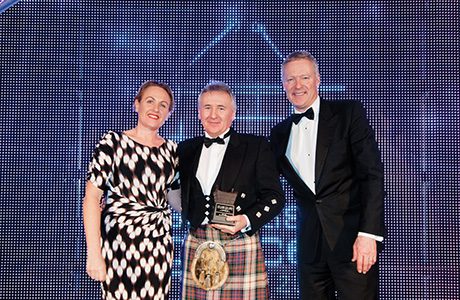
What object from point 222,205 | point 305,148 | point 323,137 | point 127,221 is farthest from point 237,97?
point 127,221

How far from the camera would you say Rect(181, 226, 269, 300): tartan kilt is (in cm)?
276

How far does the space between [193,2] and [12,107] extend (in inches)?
78.0

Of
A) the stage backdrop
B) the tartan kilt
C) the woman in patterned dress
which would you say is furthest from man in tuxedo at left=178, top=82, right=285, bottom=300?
the stage backdrop

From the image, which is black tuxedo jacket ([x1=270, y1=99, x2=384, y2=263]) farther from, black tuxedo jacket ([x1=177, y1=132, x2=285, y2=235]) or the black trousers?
black tuxedo jacket ([x1=177, y1=132, x2=285, y2=235])

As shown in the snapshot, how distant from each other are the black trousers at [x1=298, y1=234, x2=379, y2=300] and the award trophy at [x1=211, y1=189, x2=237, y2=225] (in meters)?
0.69

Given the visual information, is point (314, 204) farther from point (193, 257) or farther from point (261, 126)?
point (261, 126)

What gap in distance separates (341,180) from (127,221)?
4.28 ft

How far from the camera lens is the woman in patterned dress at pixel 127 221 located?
106 inches

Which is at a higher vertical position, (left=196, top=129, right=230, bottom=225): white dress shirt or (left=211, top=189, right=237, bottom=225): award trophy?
(left=196, top=129, right=230, bottom=225): white dress shirt

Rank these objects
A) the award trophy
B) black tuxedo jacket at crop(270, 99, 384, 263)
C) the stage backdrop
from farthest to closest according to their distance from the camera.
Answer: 1. the stage backdrop
2. black tuxedo jacket at crop(270, 99, 384, 263)
3. the award trophy

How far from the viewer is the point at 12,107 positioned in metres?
4.57

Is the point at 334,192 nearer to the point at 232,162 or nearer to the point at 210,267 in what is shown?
the point at 232,162

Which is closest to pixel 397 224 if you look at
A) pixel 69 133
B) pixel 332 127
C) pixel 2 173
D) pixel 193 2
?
pixel 332 127

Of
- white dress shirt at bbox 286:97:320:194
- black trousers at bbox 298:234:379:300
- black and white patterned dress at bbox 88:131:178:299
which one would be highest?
white dress shirt at bbox 286:97:320:194
